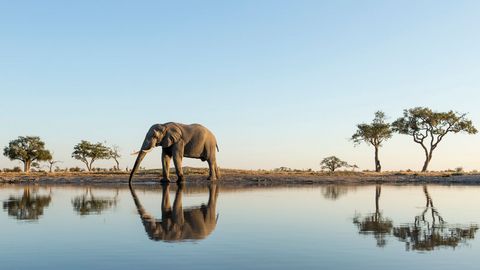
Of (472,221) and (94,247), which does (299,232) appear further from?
(472,221)

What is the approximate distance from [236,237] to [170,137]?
95.6 feet

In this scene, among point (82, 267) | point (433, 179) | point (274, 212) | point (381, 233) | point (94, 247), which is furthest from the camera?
point (433, 179)

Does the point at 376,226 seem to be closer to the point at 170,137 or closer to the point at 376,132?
the point at 170,137

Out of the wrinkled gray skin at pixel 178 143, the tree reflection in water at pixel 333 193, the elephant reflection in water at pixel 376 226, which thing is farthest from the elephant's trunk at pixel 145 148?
the elephant reflection in water at pixel 376 226

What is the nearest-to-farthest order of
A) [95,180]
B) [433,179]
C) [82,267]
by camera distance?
[82,267], [95,180], [433,179]

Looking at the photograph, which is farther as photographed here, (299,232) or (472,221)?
(472,221)

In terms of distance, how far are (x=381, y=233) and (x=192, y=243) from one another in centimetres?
548

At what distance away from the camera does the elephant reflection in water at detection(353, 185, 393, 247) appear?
13.5 meters

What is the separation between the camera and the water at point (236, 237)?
403 inches

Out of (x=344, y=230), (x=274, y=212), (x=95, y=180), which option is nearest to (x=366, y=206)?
(x=274, y=212)

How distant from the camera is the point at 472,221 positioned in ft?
56.9

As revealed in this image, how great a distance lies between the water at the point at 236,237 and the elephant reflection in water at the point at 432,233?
0.03 meters

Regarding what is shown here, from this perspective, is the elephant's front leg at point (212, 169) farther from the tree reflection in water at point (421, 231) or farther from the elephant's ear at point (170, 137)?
the tree reflection in water at point (421, 231)

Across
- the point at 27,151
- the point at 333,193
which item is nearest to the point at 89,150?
the point at 27,151
